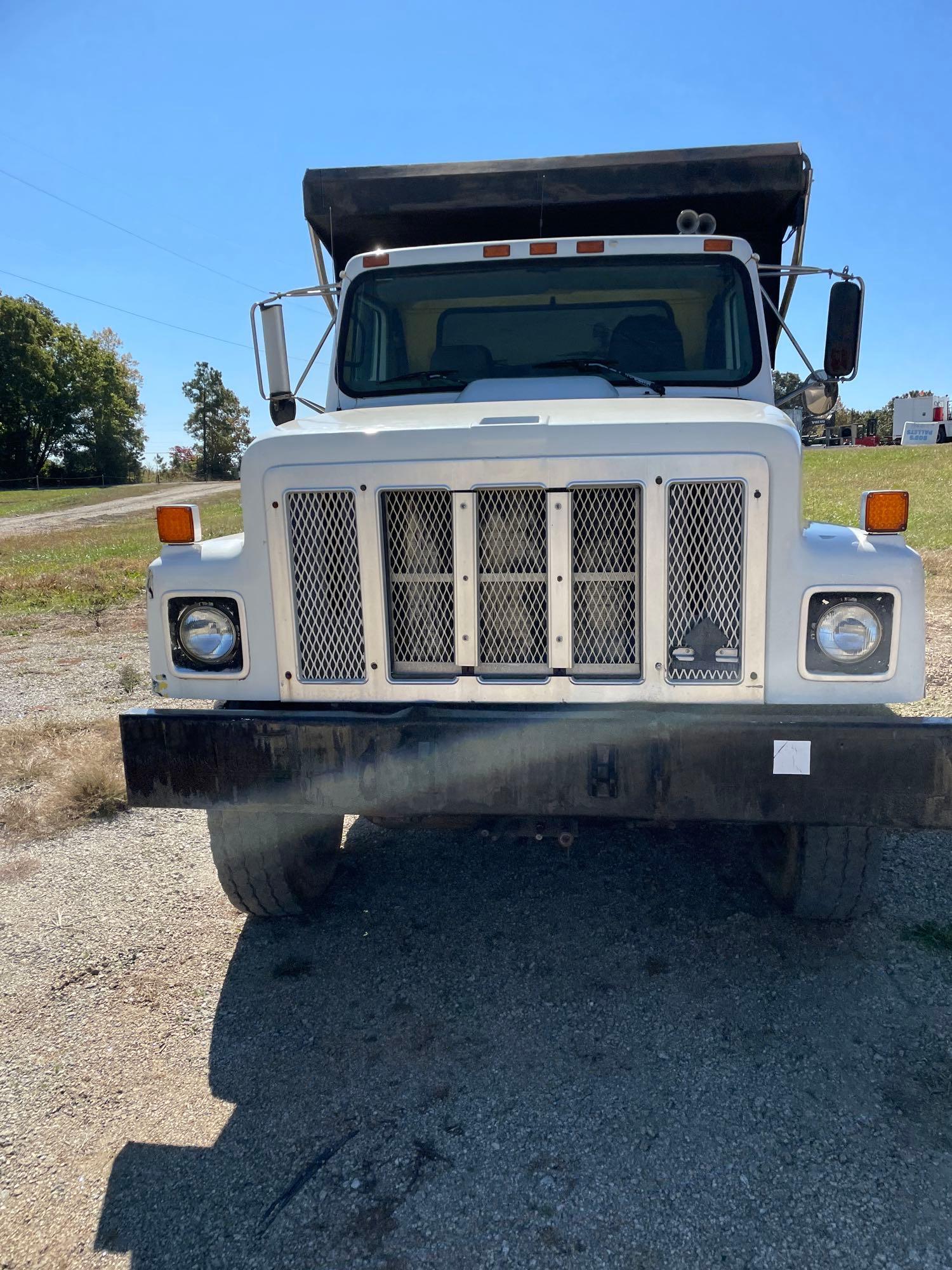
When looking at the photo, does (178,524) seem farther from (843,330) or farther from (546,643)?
(843,330)

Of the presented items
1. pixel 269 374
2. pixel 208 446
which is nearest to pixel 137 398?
pixel 208 446

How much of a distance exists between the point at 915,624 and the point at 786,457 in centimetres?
61

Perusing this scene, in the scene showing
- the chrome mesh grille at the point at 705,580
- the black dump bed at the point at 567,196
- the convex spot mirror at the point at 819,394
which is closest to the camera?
the chrome mesh grille at the point at 705,580

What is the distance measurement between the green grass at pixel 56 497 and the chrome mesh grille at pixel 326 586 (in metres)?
36.1

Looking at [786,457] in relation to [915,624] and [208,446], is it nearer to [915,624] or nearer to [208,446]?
[915,624]

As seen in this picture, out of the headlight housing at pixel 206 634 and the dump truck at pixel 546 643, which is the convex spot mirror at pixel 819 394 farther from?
the headlight housing at pixel 206 634

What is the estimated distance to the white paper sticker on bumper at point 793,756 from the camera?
263 centimetres

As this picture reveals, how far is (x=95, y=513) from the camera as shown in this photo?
34031 millimetres

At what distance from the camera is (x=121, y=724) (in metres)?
2.94

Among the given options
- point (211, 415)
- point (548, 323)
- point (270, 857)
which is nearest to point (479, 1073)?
point (270, 857)

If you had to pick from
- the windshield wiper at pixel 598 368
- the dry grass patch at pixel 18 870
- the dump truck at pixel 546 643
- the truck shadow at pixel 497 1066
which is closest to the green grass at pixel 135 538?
→ the windshield wiper at pixel 598 368

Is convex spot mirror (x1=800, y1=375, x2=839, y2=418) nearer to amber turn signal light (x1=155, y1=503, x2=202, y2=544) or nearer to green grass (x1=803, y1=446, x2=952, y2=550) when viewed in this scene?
green grass (x1=803, y1=446, x2=952, y2=550)

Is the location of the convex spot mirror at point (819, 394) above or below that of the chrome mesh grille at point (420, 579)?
above

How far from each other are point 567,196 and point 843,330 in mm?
1517
